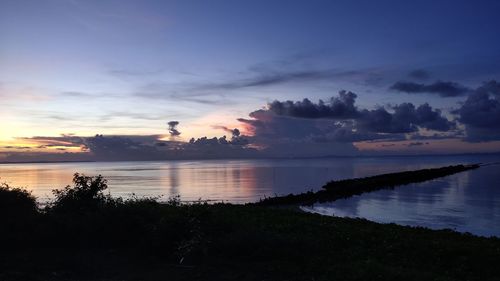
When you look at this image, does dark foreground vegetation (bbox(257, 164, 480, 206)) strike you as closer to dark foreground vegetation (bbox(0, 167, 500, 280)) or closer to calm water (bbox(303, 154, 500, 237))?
calm water (bbox(303, 154, 500, 237))

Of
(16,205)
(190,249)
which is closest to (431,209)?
(190,249)

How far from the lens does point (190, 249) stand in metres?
15.4

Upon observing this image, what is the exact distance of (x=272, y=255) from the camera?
15727 mm

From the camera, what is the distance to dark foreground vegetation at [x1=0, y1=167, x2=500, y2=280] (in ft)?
45.6

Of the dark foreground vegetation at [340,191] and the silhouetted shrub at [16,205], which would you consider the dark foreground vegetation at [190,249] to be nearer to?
the silhouetted shrub at [16,205]

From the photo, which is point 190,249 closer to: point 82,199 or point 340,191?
point 82,199

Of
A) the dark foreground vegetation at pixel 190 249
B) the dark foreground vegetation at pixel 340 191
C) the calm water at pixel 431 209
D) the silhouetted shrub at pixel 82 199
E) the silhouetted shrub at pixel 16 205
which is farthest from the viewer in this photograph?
the dark foreground vegetation at pixel 340 191

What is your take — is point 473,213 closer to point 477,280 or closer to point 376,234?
point 376,234

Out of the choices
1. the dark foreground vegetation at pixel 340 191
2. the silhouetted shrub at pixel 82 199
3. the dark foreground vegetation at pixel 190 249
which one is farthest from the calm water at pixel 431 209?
the silhouetted shrub at pixel 82 199

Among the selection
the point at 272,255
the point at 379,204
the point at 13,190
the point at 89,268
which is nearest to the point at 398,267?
the point at 272,255

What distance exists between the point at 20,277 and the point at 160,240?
4535 millimetres

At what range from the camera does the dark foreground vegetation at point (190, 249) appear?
13.9m

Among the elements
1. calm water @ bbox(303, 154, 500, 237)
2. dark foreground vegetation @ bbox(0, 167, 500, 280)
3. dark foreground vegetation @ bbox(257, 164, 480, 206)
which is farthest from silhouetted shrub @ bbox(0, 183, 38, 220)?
dark foreground vegetation @ bbox(257, 164, 480, 206)

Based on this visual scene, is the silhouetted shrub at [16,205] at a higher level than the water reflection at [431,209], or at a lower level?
higher
